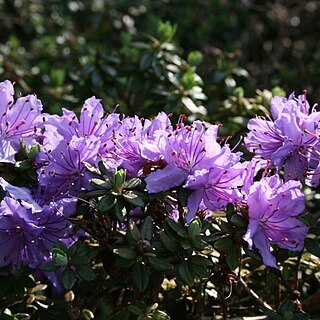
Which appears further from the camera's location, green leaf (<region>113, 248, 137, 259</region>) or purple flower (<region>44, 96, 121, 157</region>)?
purple flower (<region>44, 96, 121, 157</region>)

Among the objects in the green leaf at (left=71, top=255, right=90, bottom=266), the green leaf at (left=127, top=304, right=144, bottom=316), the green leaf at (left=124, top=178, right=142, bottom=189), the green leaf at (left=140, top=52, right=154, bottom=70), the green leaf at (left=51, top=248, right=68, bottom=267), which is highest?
the green leaf at (left=124, top=178, right=142, bottom=189)

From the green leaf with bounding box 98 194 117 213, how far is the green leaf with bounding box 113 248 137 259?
0.10 meters

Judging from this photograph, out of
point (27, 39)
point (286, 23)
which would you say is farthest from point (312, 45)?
point (27, 39)

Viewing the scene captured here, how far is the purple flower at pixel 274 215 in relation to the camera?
1.78 meters

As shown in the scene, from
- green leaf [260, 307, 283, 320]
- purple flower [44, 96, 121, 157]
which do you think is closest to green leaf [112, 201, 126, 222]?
purple flower [44, 96, 121, 157]

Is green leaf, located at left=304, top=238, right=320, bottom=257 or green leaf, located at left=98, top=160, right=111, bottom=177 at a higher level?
green leaf, located at left=98, top=160, right=111, bottom=177

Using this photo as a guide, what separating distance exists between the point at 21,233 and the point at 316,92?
228cm

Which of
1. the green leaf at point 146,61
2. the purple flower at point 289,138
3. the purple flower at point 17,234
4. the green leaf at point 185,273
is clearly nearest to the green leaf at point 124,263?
the green leaf at point 185,273

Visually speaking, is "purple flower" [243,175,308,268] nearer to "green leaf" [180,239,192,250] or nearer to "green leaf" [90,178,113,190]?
"green leaf" [180,239,192,250]

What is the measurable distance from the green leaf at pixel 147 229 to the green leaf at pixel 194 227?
0.33 ft

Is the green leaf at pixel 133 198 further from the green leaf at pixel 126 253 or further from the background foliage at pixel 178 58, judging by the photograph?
the background foliage at pixel 178 58

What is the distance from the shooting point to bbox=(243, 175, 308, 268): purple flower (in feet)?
5.84

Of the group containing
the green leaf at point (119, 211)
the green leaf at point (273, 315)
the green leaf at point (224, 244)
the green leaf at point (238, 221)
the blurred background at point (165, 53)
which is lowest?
the blurred background at point (165, 53)

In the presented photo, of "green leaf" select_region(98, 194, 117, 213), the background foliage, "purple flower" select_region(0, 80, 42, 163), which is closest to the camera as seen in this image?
"green leaf" select_region(98, 194, 117, 213)
